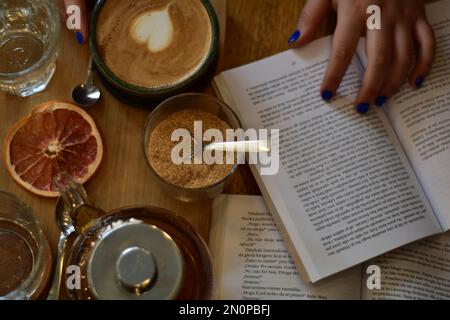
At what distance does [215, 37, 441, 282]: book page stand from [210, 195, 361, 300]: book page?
0.02 metres

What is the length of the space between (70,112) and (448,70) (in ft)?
1.71

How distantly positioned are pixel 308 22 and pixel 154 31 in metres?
0.21

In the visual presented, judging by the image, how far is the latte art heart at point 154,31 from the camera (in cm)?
70

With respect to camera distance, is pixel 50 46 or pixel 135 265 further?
pixel 50 46

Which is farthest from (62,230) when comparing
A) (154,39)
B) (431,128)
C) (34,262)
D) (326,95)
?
(431,128)

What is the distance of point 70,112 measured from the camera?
0.70 metres

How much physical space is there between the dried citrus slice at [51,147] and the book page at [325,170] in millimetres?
191

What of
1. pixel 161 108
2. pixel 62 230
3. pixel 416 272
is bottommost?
pixel 416 272

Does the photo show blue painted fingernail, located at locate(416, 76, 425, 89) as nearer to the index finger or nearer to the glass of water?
the index finger

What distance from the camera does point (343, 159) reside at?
70 cm

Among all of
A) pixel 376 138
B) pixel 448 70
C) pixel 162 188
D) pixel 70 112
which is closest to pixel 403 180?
pixel 376 138

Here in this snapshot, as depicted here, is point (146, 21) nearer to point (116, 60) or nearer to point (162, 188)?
point (116, 60)

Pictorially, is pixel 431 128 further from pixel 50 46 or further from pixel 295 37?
pixel 50 46

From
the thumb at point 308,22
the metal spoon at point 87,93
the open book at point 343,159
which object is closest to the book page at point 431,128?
the open book at point 343,159
